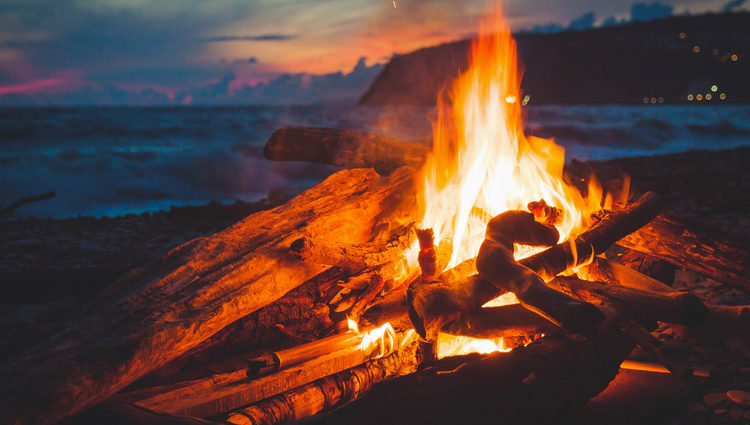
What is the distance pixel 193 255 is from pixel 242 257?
11.1 inches

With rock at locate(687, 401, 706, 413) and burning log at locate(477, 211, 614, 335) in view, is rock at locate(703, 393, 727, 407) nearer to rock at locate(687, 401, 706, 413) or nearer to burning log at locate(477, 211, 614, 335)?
rock at locate(687, 401, 706, 413)

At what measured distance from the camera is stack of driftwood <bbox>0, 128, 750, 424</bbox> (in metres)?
1.94

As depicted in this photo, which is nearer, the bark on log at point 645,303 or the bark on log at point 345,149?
the bark on log at point 645,303

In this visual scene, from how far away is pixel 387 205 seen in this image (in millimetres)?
3490

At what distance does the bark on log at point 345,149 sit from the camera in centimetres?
418

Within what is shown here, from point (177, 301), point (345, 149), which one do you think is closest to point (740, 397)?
point (177, 301)

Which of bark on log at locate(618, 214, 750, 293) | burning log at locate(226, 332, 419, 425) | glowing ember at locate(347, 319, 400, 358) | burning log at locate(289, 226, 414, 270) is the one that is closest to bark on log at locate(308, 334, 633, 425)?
burning log at locate(226, 332, 419, 425)

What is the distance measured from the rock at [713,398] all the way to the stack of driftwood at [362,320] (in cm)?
37

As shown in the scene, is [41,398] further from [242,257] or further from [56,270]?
[56,270]

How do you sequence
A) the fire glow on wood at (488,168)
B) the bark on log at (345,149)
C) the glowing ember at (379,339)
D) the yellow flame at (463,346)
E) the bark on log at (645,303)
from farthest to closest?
the bark on log at (345,149), the fire glow on wood at (488,168), the yellow flame at (463,346), the glowing ember at (379,339), the bark on log at (645,303)

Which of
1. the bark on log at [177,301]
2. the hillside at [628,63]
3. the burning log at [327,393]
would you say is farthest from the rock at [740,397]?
the hillside at [628,63]

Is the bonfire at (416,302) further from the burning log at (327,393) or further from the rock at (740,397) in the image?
the rock at (740,397)

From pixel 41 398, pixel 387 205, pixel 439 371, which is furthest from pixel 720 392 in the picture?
pixel 41 398

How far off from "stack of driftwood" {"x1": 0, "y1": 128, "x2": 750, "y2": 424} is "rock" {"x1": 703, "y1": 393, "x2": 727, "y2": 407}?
0.37 meters
